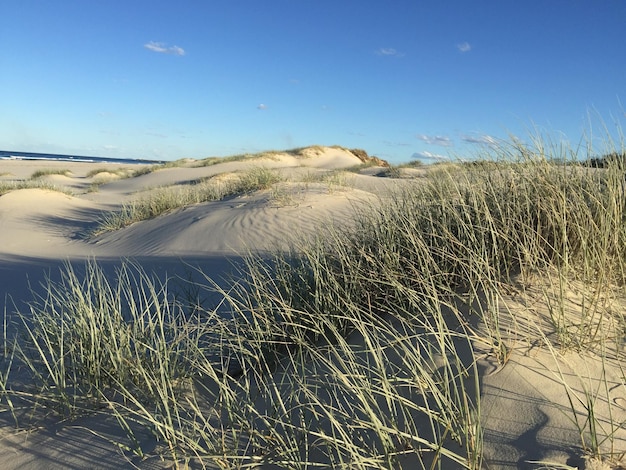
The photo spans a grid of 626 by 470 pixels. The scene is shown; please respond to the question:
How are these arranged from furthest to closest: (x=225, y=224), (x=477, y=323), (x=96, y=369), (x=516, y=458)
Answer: (x=225, y=224)
(x=96, y=369)
(x=477, y=323)
(x=516, y=458)

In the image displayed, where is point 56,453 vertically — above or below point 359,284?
below

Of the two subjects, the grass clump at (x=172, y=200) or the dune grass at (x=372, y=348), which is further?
the grass clump at (x=172, y=200)

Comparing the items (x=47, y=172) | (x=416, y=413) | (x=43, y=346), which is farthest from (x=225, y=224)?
(x=47, y=172)

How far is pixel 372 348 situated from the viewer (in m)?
1.77

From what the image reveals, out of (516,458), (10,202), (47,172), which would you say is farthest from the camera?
(47,172)

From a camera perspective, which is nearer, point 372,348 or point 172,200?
point 372,348

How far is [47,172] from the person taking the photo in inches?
1124

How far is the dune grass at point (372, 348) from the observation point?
1797 millimetres

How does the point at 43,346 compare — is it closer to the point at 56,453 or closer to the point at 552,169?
the point at 56,453

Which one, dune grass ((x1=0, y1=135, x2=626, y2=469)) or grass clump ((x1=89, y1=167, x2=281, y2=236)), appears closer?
dune grass ((x1=0, y1=135, x2=626, y2=469))

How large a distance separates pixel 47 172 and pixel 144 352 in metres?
30.3

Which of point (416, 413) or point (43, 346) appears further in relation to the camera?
point (43, 346)

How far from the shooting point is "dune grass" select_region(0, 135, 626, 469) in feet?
5.90

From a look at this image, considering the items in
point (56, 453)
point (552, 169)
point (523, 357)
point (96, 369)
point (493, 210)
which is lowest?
point (56, 453)
